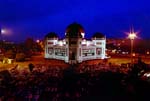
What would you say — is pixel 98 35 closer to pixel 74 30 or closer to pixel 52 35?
pixel 74 30

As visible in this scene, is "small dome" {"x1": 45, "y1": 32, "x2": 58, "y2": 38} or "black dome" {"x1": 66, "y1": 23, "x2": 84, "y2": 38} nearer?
"black dome" {"x1": 66, "y1": 23, "x2": 84, "y2": 38}

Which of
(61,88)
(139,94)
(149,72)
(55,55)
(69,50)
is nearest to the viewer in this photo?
(139,94)

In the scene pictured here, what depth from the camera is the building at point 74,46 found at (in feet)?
187

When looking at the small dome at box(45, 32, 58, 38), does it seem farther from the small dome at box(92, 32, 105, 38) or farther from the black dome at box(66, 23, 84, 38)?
the small dome at box(92, 32, 105, 38)

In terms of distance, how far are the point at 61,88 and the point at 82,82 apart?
6.81 ft

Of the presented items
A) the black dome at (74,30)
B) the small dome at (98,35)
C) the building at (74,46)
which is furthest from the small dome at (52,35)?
the small dome at (98,35)

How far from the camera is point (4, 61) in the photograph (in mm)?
57281

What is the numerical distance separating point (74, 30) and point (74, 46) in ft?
10.9

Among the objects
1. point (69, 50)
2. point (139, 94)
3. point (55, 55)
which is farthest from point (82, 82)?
point (55, 55)

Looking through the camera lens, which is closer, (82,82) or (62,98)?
(62,98)

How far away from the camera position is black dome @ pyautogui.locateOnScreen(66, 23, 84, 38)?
57.1m

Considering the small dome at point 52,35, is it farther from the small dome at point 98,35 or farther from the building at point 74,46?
the small dome at point 98,35

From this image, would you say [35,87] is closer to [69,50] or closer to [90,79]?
[90,79]

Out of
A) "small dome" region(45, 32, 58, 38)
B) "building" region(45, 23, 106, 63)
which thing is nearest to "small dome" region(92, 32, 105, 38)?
"building" region(45, 23, 106, 63)
